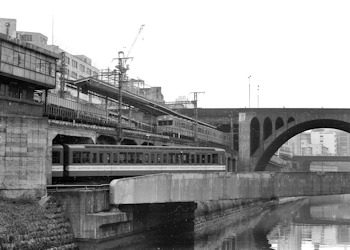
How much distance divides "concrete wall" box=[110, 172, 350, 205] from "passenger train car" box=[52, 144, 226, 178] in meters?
4.97

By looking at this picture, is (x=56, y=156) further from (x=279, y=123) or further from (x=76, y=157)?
(x=279, y=123)

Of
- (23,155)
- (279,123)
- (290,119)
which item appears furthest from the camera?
(279,123)

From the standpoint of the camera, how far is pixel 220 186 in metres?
43.1

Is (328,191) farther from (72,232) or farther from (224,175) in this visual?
(72,232)

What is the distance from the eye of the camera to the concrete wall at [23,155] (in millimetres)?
34312

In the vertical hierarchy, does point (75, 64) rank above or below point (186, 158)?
above

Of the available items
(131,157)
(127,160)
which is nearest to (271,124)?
(131,157)

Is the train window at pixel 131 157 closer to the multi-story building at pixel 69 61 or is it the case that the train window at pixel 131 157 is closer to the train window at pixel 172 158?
the train window at pixel 172 158

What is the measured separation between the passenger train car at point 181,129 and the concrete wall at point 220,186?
102 ft

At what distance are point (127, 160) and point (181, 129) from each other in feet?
113

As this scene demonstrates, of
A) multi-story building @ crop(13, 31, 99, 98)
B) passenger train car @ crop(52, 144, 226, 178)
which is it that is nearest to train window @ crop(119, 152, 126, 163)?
passenger train car @ crop(52, 144, 226, 178)

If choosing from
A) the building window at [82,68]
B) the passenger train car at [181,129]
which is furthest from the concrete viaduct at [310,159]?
the building window at [82,68]

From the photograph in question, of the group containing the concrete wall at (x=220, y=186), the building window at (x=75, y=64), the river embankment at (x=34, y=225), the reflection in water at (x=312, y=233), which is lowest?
the reflection in water at (x=312, y=233)

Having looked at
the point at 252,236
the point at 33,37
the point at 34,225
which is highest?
the point at 33,37
